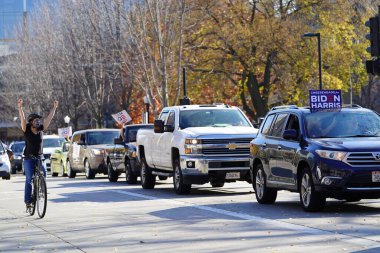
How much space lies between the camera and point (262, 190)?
18734mm

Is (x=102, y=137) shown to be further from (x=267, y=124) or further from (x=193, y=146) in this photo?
(x=267, y=124)

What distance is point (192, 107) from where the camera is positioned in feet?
79.7

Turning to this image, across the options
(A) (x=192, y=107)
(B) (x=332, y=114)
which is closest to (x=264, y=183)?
(B) (x=332, y=114)

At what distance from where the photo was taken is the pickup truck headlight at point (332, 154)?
15.8 metres

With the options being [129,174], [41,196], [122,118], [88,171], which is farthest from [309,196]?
[122,118]

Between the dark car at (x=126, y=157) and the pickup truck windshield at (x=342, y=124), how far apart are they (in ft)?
39.9

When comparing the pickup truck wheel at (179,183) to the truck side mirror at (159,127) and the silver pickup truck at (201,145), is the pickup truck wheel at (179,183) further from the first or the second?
the truck side mirror at (159,127)

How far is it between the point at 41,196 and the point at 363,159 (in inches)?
220

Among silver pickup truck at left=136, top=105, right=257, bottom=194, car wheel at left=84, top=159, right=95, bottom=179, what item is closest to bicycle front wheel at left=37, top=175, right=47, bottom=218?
silver pickup truck at left=136, top=105, right=257, bottom=194

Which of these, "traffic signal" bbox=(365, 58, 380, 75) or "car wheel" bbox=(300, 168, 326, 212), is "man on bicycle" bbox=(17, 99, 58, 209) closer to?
"car wheel" bbox=(300, 168, 326, 212)

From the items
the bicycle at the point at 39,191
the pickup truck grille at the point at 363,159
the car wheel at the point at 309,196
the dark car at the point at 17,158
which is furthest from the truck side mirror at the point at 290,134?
the dark car at the point at 17,158

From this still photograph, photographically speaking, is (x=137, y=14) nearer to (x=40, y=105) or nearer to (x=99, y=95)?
(x=99, y=95)

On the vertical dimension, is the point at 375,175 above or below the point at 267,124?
below

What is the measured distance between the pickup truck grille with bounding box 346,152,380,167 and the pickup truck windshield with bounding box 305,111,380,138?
1135mm
